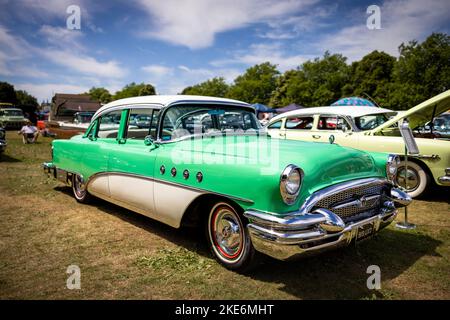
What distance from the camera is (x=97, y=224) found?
444cm

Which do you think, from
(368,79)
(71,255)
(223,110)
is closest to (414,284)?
(223,110)

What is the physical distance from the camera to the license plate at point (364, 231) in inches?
109

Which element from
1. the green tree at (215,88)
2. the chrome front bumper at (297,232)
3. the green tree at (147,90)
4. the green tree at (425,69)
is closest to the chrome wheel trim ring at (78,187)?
the chrome front bumper at (297,232)

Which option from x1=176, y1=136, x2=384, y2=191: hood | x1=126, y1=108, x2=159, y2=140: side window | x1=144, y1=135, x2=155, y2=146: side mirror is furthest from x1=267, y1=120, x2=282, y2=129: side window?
x1=144, y1=135, x2=155, y2=146: side mirror

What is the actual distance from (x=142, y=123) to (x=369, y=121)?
5.40m

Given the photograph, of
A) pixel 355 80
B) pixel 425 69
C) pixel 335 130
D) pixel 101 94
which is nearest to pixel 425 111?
pixel 335 130

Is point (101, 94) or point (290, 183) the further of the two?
point (101, 94)

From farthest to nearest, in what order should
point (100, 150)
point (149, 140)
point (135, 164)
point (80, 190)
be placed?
point (80, 190), point (100, 150), point (135, 164), point (149, 140)

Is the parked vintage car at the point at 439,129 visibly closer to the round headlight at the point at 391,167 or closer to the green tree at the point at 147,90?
the round headlight at the point at 391,167

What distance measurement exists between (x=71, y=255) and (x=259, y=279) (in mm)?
2012

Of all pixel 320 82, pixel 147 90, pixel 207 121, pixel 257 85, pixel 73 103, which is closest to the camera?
pixel 207 121

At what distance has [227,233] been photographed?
3057 mm

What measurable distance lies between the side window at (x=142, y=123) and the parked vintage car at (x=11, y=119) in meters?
22.8

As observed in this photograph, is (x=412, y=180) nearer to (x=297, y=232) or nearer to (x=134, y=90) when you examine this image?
(x=297, y=232)
